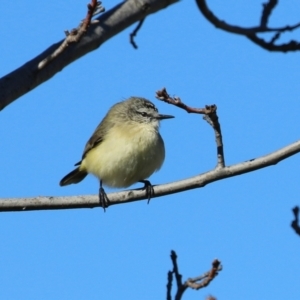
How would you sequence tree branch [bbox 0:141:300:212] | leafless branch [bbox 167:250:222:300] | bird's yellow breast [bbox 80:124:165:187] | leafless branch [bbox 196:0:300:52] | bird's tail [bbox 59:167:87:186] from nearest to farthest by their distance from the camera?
leafless branch [bbox 167:250:222:300] → leafless branch [bbox 196:0:300:52] → tree branch [bbox 0:141:300:212] → bird's yellow breast [bbox 80:124:165:187] → bird's tail [bbox 59:167:87:186]

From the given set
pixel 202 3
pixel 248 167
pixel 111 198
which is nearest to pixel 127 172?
pixel 111 198

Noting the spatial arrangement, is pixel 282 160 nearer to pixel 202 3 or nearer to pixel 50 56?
pixel 202 3

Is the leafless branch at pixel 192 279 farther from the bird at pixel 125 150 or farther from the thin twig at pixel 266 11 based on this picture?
the bird at pixel 125 150

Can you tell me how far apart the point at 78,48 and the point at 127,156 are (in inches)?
163

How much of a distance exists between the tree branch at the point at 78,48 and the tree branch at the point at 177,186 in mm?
1120

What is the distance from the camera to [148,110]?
356 inches

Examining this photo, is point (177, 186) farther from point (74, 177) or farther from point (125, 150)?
point (74, 177)

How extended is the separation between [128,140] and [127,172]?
0.39m

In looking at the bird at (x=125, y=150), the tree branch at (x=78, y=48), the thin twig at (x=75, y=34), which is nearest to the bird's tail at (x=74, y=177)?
the bird at (x=125, y=150)

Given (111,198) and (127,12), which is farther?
(111,198)

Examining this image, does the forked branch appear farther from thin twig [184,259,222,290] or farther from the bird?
the bird

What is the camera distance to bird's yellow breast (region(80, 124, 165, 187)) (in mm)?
7746

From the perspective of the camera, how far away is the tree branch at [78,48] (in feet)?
11.5

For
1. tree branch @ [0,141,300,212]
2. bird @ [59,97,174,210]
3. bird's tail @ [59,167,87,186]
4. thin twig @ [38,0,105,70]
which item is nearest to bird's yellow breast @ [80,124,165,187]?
bird @ [59,97,174,210]
